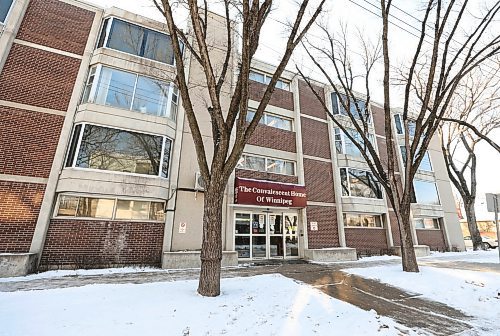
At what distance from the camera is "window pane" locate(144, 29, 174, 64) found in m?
11.8

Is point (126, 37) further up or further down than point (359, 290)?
further up

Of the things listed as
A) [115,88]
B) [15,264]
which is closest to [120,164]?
[115,88]

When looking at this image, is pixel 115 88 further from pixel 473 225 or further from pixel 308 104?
Answer: pixel 473 225

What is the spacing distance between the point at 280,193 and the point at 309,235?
2.91 meters

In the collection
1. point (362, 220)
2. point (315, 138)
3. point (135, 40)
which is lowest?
point (362, 220)

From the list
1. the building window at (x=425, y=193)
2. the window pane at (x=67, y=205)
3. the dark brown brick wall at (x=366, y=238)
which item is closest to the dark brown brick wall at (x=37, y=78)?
the window pane at (x=67, y=205)

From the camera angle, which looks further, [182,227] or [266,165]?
[266,165]

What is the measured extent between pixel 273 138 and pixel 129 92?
7.53 meters

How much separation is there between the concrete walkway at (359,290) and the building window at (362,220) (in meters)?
6.10

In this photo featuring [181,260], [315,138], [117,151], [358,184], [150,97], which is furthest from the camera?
[358,184]

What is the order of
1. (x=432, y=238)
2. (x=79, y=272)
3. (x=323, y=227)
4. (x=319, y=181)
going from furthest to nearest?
(x=432, y=238) → (x=319, y=181) → (x=323, y=227) → (x=79, y=272)

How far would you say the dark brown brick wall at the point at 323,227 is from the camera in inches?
524

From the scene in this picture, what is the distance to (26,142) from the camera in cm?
883

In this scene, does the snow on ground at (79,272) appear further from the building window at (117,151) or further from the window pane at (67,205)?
the building window at (117,151)
